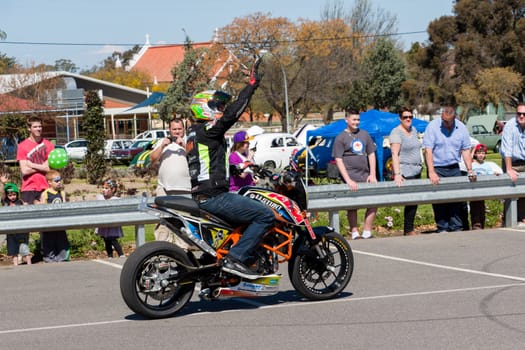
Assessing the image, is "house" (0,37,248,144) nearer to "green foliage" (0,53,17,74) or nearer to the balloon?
"green foliage" (0,53,17,74)

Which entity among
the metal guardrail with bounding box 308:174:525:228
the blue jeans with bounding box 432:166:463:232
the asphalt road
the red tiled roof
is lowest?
the asphalt road

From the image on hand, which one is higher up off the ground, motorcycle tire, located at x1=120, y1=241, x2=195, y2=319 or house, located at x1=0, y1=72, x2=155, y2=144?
house, located at x1=0, y1=72, x2=155, y2=144

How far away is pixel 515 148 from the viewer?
13.2 m

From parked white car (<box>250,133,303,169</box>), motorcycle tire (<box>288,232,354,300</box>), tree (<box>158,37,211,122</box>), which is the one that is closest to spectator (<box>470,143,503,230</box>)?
motorcycle tire (<box>288,232,354,300</box>)

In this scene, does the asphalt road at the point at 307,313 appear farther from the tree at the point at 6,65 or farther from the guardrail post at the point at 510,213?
the tree at the point at 6,65

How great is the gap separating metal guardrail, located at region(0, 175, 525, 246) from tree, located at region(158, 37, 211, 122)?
46.5 m

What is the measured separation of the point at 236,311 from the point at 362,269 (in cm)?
257

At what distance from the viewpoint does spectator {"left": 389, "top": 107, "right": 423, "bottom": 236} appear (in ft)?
40.6

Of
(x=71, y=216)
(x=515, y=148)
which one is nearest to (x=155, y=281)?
(x=71, y=216)

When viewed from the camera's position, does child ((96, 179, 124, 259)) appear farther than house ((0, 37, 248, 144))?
No

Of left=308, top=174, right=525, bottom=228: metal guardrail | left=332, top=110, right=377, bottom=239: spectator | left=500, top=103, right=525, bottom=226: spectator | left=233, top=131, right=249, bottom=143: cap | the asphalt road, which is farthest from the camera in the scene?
left=500, top=103, right=525, bottom=226: spectator

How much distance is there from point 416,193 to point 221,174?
544cm

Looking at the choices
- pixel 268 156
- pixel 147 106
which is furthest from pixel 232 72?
pixel 268 156

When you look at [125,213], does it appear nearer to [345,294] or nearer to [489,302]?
[345,294]
